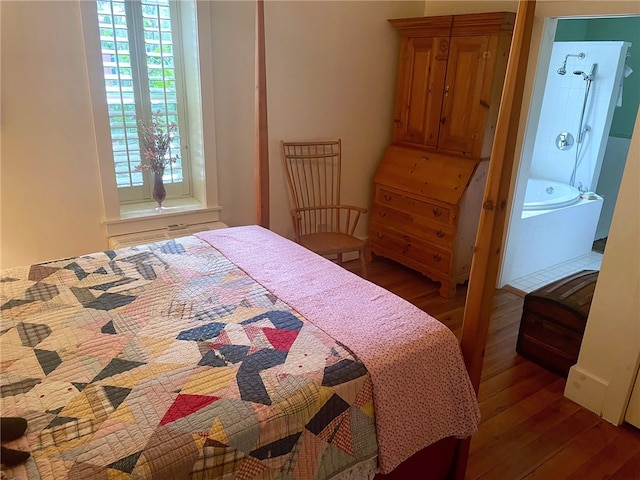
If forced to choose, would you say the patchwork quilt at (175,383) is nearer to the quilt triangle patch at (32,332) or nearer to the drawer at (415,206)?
the quilt triangle patch at (32,332)

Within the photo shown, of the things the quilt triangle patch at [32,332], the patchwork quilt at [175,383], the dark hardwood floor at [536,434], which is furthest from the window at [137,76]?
the dark hardwood floor at [536,434]

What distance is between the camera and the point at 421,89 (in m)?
3.43

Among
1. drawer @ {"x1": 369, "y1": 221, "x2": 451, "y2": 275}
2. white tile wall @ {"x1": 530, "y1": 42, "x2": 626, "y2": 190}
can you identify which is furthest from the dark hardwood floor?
white tile wall @ {"x1": 530, "y1": 42, "x2": 626, "y2": 190}

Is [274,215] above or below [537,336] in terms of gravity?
above

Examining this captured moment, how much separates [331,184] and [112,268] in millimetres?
2020

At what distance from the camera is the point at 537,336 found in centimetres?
259

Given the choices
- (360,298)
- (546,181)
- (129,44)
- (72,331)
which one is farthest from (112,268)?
(546,181)

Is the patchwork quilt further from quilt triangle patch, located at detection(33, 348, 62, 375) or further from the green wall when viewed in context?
the green wall

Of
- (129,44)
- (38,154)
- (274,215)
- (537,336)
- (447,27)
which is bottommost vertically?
(537,336)

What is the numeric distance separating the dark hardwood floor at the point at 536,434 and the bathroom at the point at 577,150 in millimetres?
1108

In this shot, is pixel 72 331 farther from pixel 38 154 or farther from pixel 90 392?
pixel 38 154

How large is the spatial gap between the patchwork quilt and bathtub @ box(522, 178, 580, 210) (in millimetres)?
3025

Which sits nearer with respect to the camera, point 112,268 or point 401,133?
point 112,268

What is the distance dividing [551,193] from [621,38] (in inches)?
56.7
